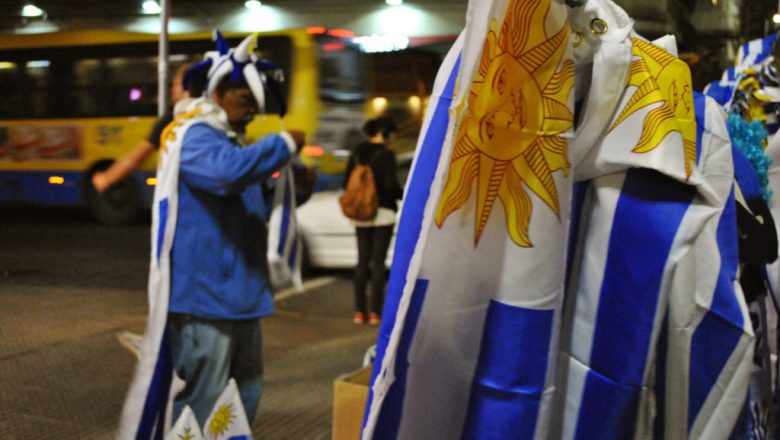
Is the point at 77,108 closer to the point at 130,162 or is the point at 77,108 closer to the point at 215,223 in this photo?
the point at 130,162

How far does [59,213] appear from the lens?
60.1ft

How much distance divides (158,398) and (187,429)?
30 centimetres

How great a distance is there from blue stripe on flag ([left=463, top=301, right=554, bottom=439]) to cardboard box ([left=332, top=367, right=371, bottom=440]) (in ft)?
3.50

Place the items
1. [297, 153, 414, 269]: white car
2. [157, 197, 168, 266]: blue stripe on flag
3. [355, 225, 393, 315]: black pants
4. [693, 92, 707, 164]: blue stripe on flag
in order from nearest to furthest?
[693, 92, 707, 164]: blue stripe on flag
[157, 197, 168, 266]: blue stripe on flag
[355, 225, 393, 315]: black pants
[297, 153, 414, 269]: white car

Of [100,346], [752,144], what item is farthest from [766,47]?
[100,346]

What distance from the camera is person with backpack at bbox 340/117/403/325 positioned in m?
7.55

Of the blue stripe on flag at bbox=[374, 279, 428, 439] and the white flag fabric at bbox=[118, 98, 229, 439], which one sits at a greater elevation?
the blue stripe on flag at bbox=[374, 279, 428, 439]

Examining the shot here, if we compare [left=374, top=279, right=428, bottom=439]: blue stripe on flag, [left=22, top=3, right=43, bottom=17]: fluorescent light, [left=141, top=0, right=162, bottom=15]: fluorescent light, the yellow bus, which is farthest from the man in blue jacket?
the yellow bus

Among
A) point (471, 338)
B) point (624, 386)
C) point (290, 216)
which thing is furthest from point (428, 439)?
point (290, 216)

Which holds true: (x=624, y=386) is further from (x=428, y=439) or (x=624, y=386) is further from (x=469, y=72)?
(x=469, y=72)

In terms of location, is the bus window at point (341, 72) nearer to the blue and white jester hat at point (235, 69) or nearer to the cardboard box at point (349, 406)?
the blue and white jester hat at point (235, 69)

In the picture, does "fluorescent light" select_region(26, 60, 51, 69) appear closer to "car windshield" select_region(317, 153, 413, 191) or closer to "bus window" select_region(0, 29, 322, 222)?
"bus window" select_region(0, 29, 322, 222)

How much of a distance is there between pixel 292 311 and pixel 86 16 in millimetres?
9061

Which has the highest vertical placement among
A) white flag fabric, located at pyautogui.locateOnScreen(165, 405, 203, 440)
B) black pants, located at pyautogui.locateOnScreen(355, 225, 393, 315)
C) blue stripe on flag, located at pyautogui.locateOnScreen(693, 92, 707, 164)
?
blue stripe on flag, located at pyautogui.locateOnScreen(693, 92, 707, 164)
